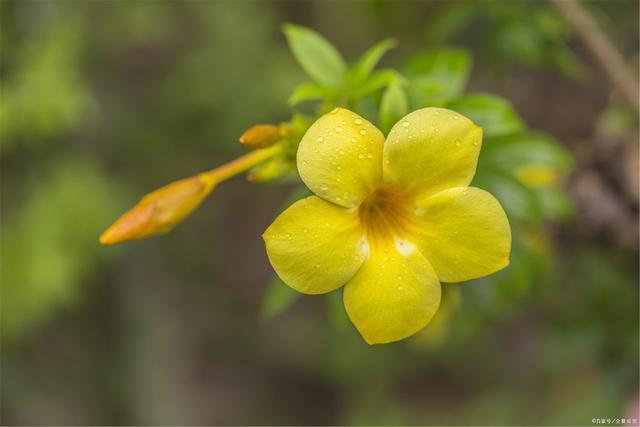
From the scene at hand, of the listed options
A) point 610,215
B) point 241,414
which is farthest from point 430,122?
point 241,414

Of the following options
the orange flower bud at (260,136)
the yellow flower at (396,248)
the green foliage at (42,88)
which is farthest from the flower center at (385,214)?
the green foliage at (42,88)

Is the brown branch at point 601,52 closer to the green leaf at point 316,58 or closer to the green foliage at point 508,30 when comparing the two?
the green foliage at point 508,30

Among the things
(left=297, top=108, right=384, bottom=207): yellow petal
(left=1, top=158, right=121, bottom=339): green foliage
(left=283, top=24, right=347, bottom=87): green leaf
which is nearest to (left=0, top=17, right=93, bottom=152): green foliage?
(left=1, top=158, right=121, bottom=339): green foliage

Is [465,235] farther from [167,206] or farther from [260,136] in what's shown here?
[167,206]

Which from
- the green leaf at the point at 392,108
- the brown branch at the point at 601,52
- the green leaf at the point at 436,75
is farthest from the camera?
the brown branch at the point at 601,52

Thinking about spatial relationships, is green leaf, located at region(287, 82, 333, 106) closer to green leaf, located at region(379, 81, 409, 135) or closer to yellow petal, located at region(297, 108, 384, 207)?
green leaf, located at region(379, 81, 409, 135)

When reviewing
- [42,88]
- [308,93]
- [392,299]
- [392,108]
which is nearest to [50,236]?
[42,88]
